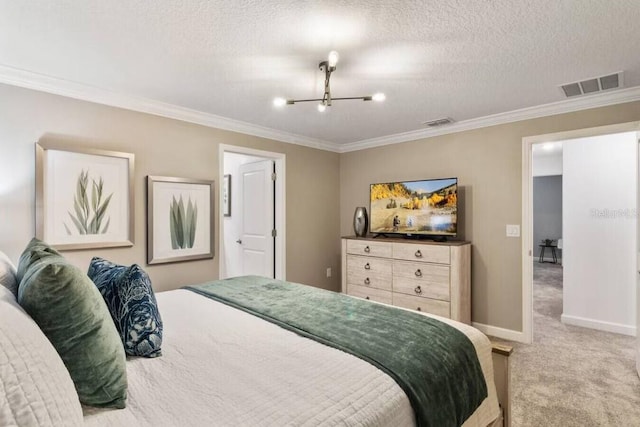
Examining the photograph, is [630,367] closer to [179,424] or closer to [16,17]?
[179,424]

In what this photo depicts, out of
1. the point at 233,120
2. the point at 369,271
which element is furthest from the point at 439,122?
the point at 233,120

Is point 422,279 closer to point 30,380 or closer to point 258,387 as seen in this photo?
point 258,387

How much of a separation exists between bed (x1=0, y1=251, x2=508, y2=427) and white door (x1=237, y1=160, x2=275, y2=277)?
2812 millimetres

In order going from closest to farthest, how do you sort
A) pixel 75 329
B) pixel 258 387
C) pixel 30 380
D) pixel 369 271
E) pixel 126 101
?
pixel 30 380 → pixel 75 329 → pixel 258 387 → pixel 126 101 → pixel 369 271

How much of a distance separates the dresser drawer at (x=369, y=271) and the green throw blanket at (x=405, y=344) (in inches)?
78.2

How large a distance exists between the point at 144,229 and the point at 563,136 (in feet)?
13.8

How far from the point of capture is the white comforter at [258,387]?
0.93 metres

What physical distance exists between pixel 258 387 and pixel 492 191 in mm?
3509

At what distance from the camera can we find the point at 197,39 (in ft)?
6.69

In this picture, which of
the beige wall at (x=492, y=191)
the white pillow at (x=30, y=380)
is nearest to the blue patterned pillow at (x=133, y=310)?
the white pillow at (x=30, y=380)

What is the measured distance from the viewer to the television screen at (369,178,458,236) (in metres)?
3.76

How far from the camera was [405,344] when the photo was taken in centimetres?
140

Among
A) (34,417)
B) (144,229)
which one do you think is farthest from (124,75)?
(34,417)

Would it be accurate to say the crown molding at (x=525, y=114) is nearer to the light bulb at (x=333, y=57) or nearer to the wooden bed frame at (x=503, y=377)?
the light bulb at (x=333, y=57)
